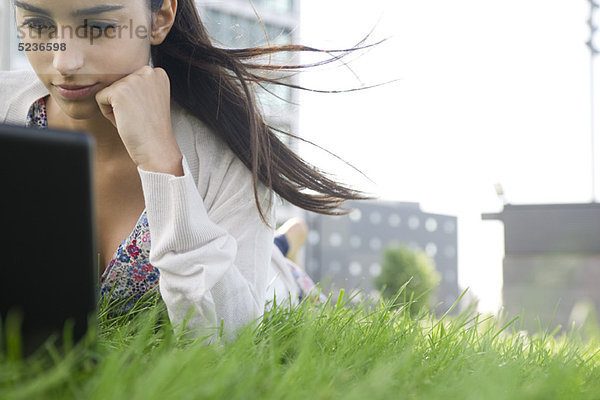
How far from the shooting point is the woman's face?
4.84 feet

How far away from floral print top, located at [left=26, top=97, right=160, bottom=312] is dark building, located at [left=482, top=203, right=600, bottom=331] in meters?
6.26

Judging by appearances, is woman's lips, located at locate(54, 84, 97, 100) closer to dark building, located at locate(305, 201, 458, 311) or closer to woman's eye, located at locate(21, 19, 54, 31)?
woman's eye, located at locate(21, 19, 54, 31)

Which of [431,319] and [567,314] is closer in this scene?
[431,319]

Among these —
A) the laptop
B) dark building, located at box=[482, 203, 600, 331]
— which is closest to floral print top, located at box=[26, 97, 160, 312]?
the laptop

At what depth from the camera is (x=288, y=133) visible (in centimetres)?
181

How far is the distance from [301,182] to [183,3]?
0.64 m

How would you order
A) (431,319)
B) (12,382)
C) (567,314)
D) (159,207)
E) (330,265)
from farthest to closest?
(330,265) → (567,314) → (431,319) → (159,207) → (12,382)

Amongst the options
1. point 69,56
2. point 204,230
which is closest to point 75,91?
point 69,56

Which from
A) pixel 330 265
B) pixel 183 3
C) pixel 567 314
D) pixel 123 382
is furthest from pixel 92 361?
pixel 330 265

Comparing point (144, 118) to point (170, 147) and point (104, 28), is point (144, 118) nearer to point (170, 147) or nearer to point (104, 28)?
point (170, 147)

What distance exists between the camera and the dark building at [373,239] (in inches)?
1367

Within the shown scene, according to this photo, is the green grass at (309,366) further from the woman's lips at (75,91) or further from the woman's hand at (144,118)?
the woman's lips at (75,91)

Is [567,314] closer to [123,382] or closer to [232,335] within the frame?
[232,335]

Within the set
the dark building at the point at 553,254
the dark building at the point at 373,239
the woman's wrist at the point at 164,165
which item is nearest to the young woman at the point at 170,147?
the woman's wrist at the point at 164,165
